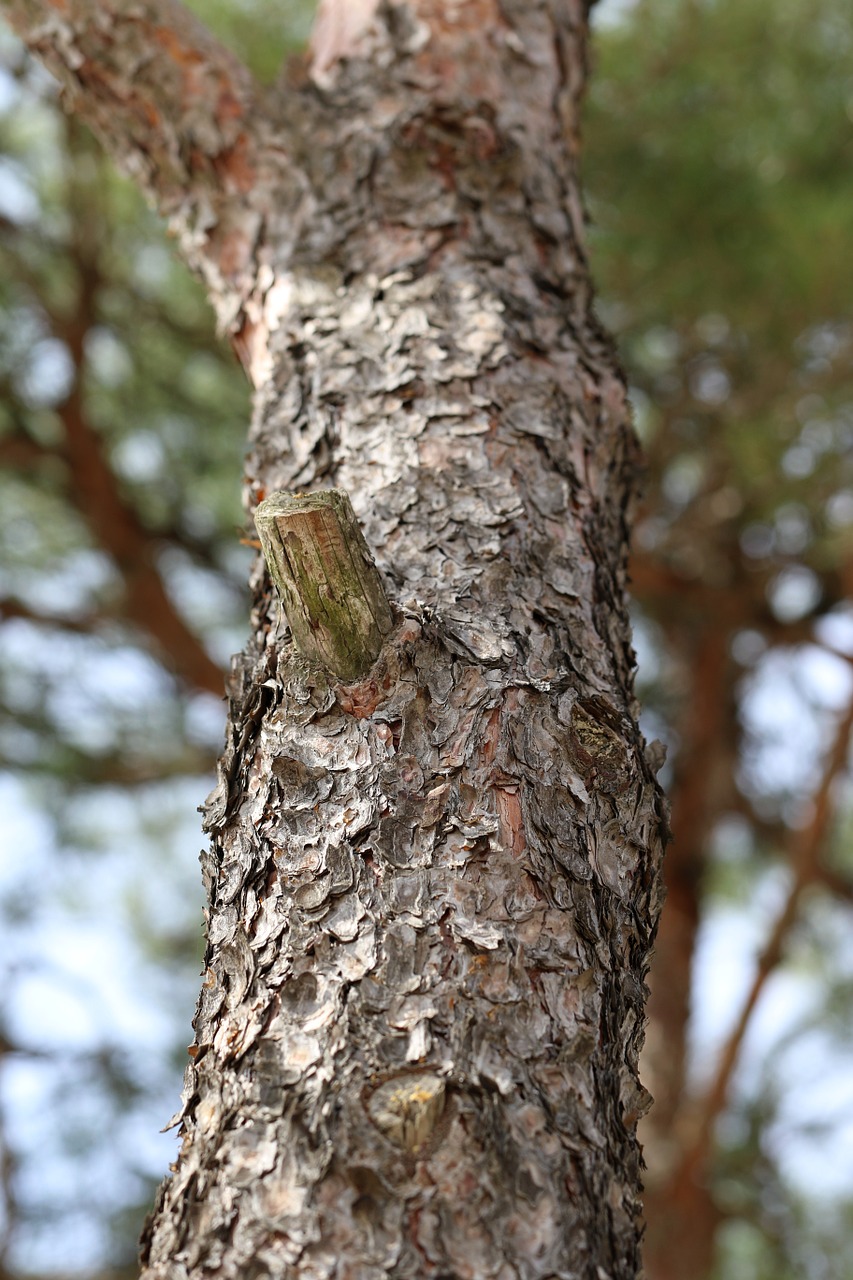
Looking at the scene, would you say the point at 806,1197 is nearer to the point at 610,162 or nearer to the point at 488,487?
the point at 610,162

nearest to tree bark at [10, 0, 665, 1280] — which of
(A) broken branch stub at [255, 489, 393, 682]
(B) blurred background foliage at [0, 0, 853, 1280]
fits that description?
(A) broken branch stub at [255, 489, 393, 682]

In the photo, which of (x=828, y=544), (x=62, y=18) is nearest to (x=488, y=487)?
(x=62, y=18)

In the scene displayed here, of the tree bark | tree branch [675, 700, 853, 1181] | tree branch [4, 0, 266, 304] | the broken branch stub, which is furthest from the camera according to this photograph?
tree branch [675, 700, 853, 1181]

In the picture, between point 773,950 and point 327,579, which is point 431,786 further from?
point 773,950

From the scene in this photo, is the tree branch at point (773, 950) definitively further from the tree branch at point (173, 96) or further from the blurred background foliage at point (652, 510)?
the tree branch at point (173, 96)

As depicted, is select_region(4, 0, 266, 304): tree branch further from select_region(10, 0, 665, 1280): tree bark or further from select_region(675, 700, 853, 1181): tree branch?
select_region(675, 700, 853, 1181): tree branch

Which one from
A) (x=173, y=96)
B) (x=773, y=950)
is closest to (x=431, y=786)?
(x=173, y=96)
